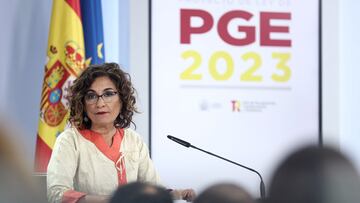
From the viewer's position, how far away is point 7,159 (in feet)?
1.54

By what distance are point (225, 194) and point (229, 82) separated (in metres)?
4.26

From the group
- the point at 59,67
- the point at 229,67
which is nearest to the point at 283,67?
the point at 229,67

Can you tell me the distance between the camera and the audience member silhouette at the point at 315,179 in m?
0.45

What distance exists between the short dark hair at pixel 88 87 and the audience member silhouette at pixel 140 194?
1.87 meters

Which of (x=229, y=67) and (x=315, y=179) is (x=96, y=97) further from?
(x=229, y=67)

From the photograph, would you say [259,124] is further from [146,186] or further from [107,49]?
[146,186]

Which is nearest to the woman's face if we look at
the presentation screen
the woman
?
the woman

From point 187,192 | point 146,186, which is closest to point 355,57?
point 187,192

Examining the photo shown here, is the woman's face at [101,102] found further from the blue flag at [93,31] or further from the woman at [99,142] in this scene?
the blue flag at [93,31]

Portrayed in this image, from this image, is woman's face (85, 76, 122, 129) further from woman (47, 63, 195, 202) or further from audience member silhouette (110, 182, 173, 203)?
audience member silhouette (110, 182, 173, 203)

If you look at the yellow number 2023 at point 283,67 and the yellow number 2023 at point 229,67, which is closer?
the yellow number 2023 at point 229,67

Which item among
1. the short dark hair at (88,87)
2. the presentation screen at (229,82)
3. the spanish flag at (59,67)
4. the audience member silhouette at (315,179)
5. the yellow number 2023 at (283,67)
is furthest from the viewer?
the yellow number 2023 at (283,67)

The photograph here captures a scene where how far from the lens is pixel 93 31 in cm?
405

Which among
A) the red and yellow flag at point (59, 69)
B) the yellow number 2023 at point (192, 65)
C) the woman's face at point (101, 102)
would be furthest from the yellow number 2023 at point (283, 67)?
the woman's face at point (101, 102)
